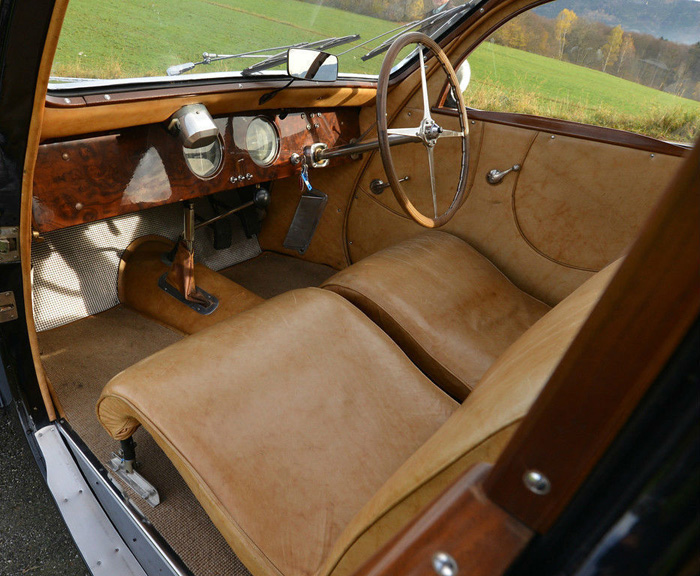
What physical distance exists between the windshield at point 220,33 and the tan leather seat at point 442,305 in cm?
79

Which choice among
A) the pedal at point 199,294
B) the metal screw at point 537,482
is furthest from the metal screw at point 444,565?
the pedal at point 199,294

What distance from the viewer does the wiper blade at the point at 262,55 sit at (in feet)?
5.13

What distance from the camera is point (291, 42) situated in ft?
5.71

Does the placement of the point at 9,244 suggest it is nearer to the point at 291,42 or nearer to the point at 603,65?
the point at 291,42

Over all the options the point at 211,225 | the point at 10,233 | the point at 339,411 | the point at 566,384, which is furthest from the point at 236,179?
the point at 566,384

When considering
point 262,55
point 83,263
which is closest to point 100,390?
point 83,263

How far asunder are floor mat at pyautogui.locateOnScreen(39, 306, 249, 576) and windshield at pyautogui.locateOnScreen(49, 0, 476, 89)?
0.96 m

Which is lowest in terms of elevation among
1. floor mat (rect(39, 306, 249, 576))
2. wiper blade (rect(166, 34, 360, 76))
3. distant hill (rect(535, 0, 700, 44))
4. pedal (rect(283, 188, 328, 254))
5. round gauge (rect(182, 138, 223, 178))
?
floor mat (rect(39, 306, 249, 576))

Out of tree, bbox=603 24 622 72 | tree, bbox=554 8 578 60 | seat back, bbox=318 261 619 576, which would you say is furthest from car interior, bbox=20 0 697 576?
tree, bbox=603 24 622 72

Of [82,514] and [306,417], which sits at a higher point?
[306,417]

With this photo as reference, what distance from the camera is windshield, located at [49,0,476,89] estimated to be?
126 cm

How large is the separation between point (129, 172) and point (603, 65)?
1769 millimetres

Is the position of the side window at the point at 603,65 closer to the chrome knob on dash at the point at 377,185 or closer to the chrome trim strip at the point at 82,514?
the chrome knob on dash at the point at 377,185

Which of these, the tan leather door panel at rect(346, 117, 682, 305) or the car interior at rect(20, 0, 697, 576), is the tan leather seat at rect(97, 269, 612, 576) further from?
the tan leather door panel at rect(346, 117, 682, 305)
